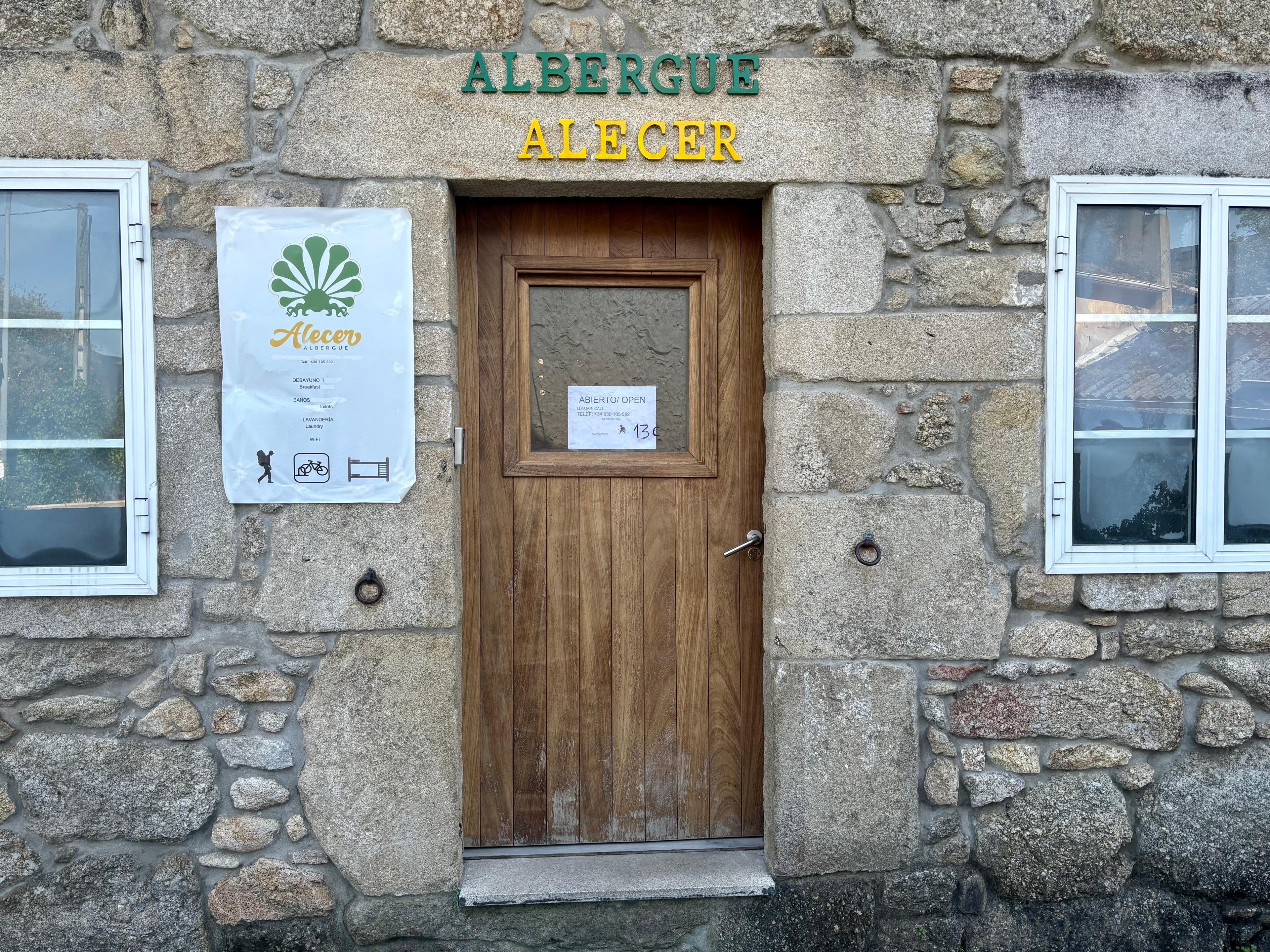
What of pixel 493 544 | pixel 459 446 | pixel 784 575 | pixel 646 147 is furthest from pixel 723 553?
pixel 646 147

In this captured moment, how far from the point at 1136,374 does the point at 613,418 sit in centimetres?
168

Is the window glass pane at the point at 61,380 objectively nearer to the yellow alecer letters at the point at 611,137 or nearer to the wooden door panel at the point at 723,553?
the yellow alecer letters at the point at 611,137

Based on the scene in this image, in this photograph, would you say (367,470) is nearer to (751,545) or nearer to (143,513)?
(143,513)

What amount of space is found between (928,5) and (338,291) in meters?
1.99

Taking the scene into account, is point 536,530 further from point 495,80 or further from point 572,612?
point 495,80

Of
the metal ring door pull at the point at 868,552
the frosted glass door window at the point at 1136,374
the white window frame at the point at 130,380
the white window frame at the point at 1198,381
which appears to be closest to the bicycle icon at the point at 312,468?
the white window frame at the point at 130,380

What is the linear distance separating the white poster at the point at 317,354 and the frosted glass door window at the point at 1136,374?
211 cm

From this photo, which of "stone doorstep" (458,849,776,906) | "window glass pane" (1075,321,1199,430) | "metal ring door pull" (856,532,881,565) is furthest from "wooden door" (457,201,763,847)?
"window glass pane" (1075,321,1199,430)

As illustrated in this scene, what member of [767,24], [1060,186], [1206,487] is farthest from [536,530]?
[1206,487]

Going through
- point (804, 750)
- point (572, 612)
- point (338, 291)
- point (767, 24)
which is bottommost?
point (804, 750)

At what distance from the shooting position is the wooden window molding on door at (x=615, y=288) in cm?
289

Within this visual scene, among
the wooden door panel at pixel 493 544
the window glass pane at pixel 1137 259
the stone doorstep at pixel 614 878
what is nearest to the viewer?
the stone doorstep at pixel 614 878

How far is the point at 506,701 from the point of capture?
292cm

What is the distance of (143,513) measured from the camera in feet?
8.41
